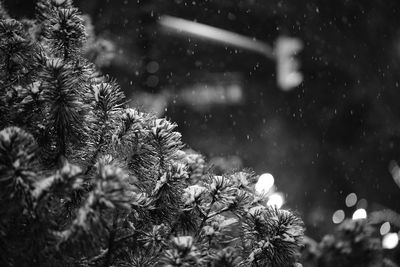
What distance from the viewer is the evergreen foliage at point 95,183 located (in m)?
1.72

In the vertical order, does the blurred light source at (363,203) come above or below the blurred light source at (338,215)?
below

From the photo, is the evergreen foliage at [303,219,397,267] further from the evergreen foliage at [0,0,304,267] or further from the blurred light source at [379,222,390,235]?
the blurred light source at [379,222,390,235]

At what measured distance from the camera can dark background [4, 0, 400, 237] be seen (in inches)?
257

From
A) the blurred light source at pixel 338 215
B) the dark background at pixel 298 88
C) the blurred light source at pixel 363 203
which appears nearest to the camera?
the dark background at pixel 298 88

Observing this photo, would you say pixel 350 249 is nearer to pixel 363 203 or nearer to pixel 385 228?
pixel 385 228

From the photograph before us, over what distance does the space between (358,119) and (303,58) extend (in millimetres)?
3466

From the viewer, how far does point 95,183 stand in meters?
1.77

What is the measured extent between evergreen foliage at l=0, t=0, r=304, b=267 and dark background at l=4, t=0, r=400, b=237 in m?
1.43

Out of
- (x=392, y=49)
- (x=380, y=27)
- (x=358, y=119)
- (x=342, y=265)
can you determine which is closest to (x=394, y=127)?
(x=392, y=49)

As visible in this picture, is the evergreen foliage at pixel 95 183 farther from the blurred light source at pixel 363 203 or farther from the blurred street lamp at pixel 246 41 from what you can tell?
the blurred light source at pixel 363 203

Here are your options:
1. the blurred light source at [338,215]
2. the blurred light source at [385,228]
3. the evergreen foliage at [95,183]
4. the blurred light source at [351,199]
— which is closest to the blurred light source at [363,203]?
the blurred light source at [351,199]

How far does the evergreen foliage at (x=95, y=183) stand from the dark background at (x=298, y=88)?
1.43m

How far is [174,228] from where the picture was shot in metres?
2.19

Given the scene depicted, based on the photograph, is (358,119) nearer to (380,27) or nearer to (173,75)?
(380,27)
